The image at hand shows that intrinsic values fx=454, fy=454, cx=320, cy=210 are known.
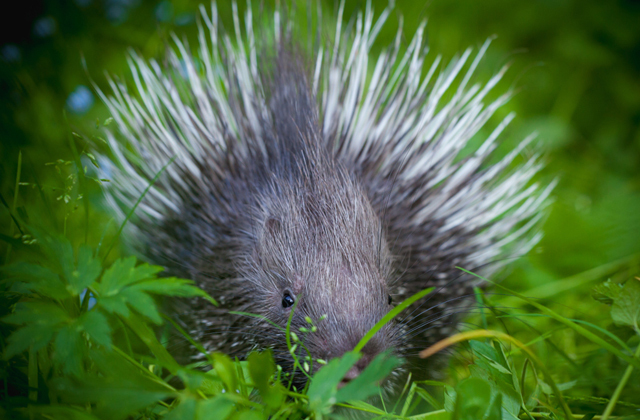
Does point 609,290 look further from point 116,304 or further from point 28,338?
point 28,338

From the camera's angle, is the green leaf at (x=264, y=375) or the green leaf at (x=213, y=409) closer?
the green leaf at (x=213, y=409)

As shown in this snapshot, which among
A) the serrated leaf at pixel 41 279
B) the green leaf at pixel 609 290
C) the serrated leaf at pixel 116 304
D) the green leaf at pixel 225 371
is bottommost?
the green leaf at pixel 609 290

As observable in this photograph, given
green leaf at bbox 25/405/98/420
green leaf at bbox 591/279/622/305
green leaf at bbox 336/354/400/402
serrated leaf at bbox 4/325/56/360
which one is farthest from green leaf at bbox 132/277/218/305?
green leaf at bbox 591/279/622/305

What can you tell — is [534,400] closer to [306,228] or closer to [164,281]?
[306,228]

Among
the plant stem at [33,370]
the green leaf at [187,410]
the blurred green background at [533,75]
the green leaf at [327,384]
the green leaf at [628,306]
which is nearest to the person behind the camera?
the green leaf at [187,410]

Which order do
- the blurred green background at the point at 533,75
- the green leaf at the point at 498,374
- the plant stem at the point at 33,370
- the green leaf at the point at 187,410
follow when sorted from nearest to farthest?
1. the green leaf at the point at 187,410
2. the plant stem at the point at 33,370
3. the green leaf at the point at 498,374
4. the blurred green background at the point at 533,75

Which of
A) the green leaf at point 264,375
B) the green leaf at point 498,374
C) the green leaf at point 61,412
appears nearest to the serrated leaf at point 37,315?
the green leaf at point 61,412

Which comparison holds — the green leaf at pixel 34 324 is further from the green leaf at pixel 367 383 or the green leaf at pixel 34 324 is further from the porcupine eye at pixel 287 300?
the porcupine eye at pixel 287 300
